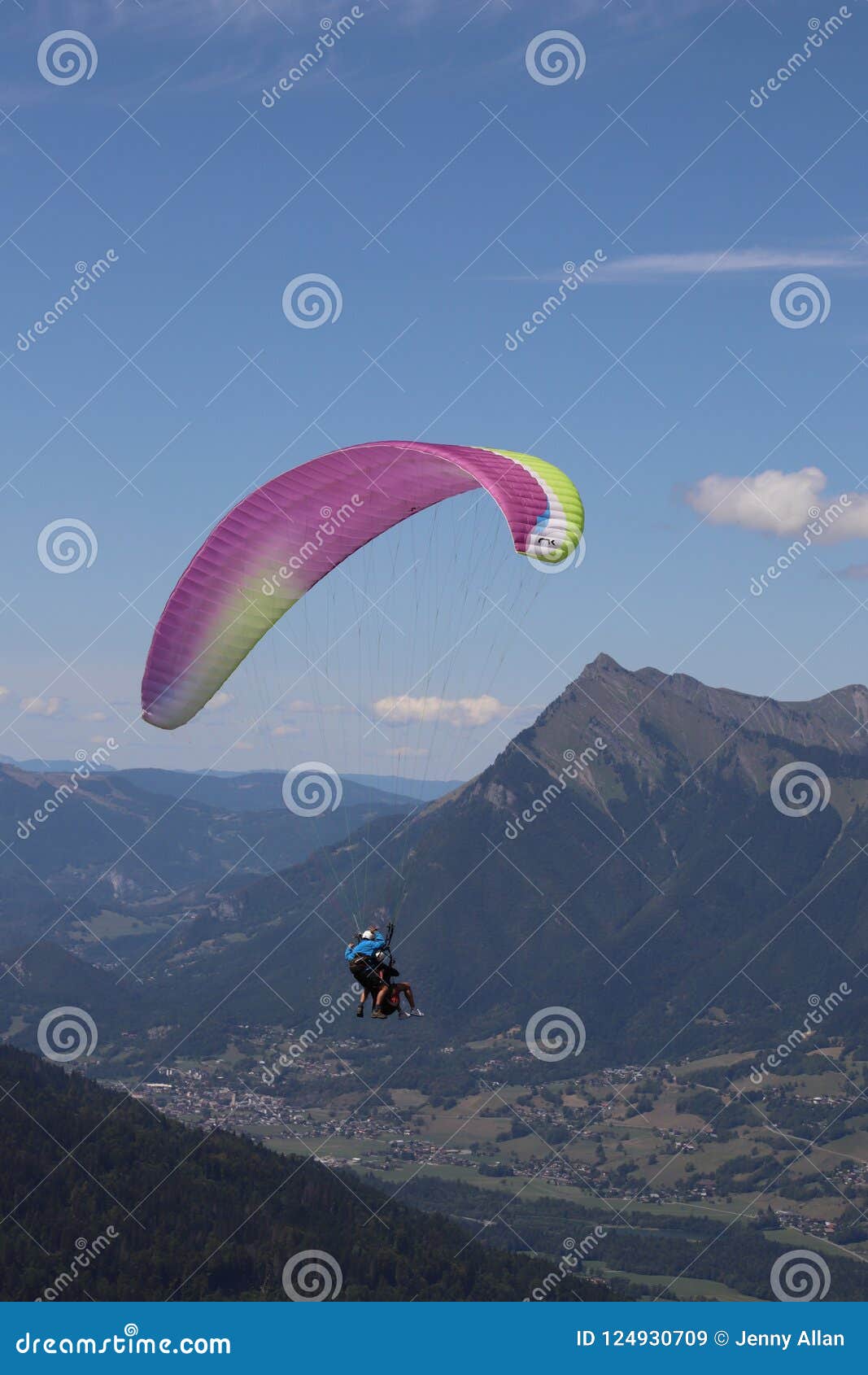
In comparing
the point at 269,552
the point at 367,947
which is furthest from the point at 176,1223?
the point at 367,947

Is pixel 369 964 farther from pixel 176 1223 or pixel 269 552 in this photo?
pixel 176 1223

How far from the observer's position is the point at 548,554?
141 ft

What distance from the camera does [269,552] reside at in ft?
182

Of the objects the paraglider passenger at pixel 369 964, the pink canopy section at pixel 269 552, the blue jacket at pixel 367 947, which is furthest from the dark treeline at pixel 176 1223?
the paraglider passenger at pixel 369 964

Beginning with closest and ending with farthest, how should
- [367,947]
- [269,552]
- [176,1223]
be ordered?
[367,947] → [269,552] → [176,1223]

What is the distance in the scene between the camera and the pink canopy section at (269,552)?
5331 centimetres

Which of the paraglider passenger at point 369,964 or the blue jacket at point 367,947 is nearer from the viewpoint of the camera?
the paraglider passenger at point 369,964

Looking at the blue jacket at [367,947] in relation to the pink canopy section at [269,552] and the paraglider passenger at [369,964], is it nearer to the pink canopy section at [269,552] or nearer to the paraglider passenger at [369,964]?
the paraglider passenger at [369,964]

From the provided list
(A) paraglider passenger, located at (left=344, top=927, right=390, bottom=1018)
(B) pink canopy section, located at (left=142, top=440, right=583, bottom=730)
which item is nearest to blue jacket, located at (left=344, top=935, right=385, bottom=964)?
(A) paraglider passenger, located at (left=344, top=927, right=390, bottom=1018)

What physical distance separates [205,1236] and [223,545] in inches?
5513

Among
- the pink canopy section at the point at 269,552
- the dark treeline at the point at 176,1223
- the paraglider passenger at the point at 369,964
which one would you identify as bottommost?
the dark treeline at the point at 176,1223

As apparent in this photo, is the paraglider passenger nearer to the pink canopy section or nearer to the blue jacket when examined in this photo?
the blue jacket

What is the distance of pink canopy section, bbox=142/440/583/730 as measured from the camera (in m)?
53.3

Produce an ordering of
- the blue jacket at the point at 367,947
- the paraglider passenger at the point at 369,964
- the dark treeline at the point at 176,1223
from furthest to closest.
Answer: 1. the dark treeline at the point at 176,1223
2. the blue jacket at the point at 367,947
3. the paraglider passenger at the point at 369,964
